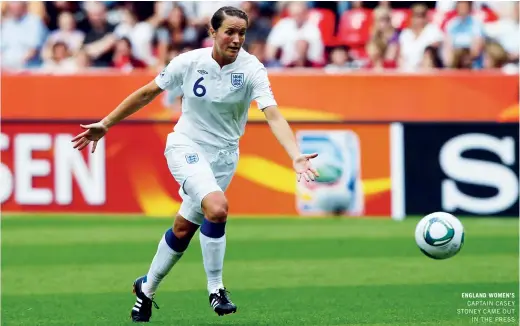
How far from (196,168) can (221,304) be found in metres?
0.97

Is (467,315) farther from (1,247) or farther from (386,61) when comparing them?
(386,61)

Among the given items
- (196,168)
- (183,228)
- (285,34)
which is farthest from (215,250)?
(285,34)

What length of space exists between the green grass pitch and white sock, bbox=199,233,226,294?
11.7 inches

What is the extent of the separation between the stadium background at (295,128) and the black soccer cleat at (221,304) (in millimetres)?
2682

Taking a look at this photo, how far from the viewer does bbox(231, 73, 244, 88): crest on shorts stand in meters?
7.94

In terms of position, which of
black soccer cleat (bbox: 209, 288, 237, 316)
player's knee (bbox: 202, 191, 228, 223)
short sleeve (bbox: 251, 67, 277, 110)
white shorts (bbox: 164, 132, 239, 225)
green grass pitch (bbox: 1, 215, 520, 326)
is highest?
short sleeve (bbox: 251, 67, 277, 110)

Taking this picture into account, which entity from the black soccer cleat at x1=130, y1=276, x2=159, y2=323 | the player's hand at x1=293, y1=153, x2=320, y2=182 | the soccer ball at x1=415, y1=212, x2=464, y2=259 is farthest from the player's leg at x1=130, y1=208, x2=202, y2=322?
the soccer ball at x1=415, y1=212, x2=464, y2=259

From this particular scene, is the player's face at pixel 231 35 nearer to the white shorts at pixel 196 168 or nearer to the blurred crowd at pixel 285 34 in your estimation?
the white shorts at pixel 196 168

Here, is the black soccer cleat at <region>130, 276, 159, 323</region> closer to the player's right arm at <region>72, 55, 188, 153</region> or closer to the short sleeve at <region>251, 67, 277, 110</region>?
the player's right arm at <region>72, 55, 188, 153</region>

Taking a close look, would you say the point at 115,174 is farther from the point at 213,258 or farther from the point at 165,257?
the point at 213,258

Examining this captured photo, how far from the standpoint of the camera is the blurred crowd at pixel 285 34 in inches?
643

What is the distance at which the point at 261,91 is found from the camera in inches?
310

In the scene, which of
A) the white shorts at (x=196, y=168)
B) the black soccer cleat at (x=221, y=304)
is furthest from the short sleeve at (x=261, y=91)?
the black soccer cleat at (x=221, y=304)

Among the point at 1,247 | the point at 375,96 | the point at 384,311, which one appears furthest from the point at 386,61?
the point at 384,311
